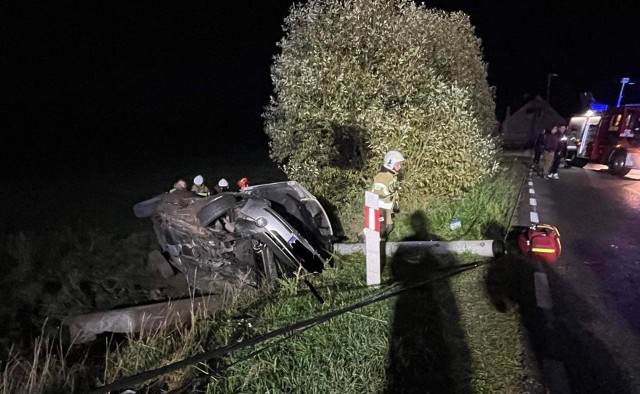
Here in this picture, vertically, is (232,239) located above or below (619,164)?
above

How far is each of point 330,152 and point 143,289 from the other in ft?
12.6

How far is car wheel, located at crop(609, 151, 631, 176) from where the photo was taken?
12.9 m

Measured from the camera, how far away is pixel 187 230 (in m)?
5.43

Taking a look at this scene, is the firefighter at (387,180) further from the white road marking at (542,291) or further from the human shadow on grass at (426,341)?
the white road marking at (542,291)

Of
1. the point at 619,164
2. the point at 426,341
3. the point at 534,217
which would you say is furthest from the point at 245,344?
the point at 619,164

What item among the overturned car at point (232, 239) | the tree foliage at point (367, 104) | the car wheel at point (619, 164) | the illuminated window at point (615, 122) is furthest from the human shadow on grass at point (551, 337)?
the illuminated window at point (615, 122)

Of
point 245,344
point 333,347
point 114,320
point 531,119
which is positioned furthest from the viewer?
point 531,119

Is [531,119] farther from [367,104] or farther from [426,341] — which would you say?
[426,341]

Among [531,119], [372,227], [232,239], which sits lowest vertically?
[531,119]

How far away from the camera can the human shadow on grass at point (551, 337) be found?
10.6ft

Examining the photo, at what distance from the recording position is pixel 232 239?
5227 millimetres

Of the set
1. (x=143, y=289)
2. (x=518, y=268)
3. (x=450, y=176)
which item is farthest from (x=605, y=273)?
(x=143, y=289)

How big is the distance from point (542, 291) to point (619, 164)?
10845 millimetres

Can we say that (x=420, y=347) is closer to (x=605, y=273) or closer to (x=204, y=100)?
(x=605, y=273)
